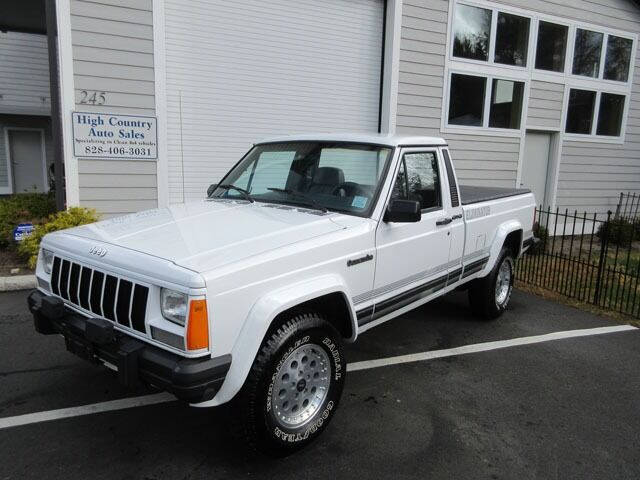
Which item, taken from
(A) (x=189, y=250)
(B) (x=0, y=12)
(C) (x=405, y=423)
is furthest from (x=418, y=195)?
(B) (x=0, y=12)

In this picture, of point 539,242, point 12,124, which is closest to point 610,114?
point 539,242

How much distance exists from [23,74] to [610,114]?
16889mm

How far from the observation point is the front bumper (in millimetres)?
2475

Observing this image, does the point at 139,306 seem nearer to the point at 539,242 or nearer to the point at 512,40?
the point at 539,242

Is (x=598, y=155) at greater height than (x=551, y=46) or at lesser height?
lesser

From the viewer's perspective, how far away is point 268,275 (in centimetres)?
279

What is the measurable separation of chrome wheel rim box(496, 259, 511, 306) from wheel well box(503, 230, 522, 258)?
7.0 inches

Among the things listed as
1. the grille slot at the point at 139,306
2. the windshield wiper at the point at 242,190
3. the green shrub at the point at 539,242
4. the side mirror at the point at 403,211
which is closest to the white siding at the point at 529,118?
the green shrub at the point at 539,242

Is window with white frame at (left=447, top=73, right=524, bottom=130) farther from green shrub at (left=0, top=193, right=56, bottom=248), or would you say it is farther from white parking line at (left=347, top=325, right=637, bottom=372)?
green shrub at (left=0, top=193, right=56, bottom=248)

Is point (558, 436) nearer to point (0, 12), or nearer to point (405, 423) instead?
point (405, 423)

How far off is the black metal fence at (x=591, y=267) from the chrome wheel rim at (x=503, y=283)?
118 cm

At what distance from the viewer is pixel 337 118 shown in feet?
31.2

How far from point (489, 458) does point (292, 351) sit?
141 centimetres

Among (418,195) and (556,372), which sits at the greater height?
(418,195)
